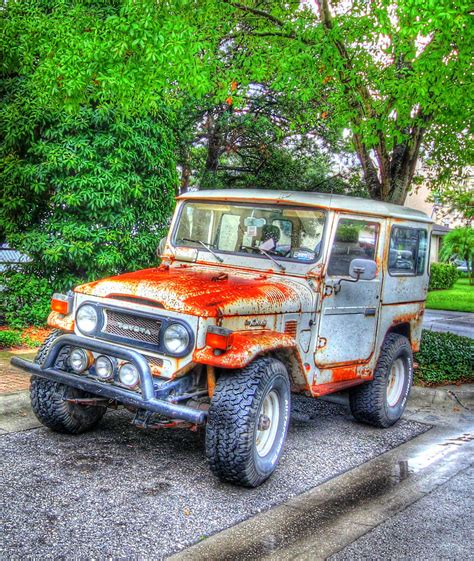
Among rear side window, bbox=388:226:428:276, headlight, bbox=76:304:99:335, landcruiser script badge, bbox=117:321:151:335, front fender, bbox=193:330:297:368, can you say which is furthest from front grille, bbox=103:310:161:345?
rear side window, bbox=388:226:428:276

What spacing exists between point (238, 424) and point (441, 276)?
24.4m

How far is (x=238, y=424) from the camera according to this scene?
169 inches

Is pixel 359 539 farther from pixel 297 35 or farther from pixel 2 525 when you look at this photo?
pixel 297 35

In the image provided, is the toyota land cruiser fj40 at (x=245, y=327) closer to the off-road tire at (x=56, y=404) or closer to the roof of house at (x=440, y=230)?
the off-road tire at (x=56, y=404)

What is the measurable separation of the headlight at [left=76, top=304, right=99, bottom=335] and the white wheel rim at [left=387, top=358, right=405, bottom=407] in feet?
10.6

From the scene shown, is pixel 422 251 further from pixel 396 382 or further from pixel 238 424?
pixel 238 424

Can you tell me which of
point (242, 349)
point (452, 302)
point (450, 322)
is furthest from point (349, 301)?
point (452, 302)

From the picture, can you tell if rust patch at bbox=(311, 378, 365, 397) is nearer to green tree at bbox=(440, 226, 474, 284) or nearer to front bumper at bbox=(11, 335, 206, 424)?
front bumper at bbox=(11, 335, 206, 424)

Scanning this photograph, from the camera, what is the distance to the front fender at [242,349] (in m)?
4.29

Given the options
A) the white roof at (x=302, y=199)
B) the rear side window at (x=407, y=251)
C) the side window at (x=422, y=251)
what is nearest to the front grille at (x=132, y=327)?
the white roof at (x=302, y=199)

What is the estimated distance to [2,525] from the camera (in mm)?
3691

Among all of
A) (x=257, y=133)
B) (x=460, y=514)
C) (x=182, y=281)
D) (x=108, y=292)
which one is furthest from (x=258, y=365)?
Answer: (x=257, y=133)

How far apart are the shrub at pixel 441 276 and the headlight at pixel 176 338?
2308 cm

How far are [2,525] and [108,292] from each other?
1807mm
